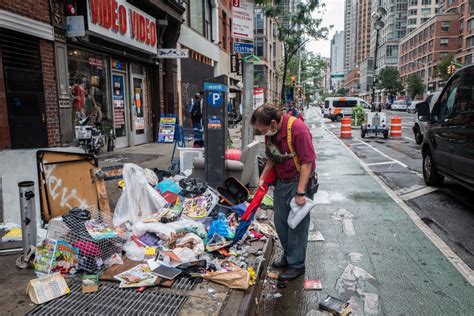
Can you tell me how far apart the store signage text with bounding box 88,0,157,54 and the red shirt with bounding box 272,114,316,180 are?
7.60 metres

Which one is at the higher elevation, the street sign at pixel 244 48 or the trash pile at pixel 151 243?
the street sign at pixel 244 48

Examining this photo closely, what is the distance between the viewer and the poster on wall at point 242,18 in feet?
27.2

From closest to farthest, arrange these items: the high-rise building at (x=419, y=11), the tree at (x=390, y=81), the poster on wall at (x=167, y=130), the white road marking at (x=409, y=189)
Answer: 1. the white road marking at (x=409, y=189)
2. the poster on wall at (x=167, y=130)
3. the tree at (x=390, y=81)
4. the high-rise building at (x=419, y=11)

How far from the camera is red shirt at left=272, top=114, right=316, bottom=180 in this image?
367cm

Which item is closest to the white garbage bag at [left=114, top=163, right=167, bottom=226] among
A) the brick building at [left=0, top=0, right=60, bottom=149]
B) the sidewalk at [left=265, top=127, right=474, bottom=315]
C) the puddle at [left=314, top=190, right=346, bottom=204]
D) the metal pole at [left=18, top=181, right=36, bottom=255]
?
the metal pole at [left=18, top=181, right=36, bottom=255]

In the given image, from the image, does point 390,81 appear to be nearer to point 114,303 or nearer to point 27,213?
point 27,213

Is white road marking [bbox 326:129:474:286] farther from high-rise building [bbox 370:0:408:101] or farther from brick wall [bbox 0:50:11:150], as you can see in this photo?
high-rise building [bbox 370:0:408:101]

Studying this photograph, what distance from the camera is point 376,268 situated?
165 inches

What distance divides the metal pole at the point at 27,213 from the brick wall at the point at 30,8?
5639mm

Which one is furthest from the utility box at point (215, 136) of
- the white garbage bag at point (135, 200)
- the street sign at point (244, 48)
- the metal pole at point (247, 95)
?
the street sign at point (244, 48)

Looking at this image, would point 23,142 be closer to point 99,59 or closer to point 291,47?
point 99,59

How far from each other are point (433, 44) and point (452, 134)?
315ft

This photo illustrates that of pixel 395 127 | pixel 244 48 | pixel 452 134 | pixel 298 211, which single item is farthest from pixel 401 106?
pixel 298 211

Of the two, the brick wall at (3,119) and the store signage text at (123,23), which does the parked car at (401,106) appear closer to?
the store signage text at (123,23)
